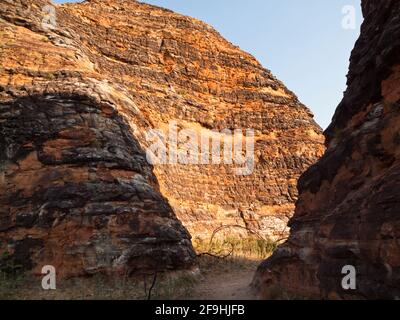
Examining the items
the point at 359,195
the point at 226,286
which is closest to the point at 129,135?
the point at 226,286

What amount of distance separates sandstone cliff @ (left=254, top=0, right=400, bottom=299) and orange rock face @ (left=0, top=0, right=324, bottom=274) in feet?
13.5

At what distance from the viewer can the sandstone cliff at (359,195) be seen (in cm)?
542

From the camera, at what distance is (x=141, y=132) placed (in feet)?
50.5

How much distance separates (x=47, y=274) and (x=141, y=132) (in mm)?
7558

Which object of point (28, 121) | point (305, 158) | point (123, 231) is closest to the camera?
point (123, 231)

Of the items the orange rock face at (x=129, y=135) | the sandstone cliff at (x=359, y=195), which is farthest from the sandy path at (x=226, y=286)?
the orange rock face at (x=129, y=135)

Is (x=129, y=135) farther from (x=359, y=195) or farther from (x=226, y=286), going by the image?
(x=359, y=195)

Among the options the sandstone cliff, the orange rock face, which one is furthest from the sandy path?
the orange rock face

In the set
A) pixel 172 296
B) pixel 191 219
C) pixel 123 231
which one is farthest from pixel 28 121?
pixel 191 219

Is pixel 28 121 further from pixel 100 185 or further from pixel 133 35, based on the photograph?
pixel 133 35

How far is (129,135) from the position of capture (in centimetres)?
1305

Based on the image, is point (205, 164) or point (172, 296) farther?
point (205, 164)

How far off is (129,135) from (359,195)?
8654 millimetres

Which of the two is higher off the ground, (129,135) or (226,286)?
(129,135)
